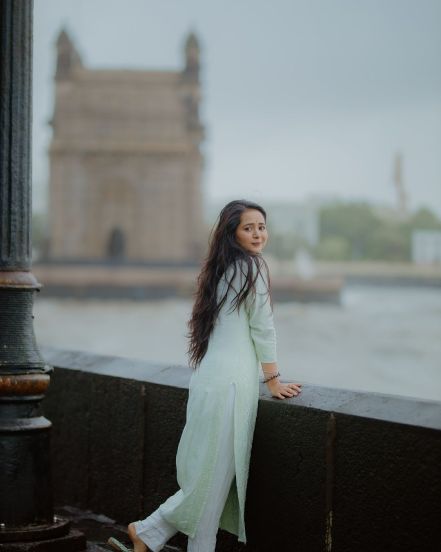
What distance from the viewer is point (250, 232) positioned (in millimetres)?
4133

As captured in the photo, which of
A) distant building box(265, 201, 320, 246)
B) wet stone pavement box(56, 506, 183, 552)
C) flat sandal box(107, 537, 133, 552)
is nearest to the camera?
flat sandal box(107, 537, 133, 552)

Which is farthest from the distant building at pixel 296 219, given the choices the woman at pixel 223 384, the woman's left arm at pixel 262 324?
the woman's left arm at pixel 262 324

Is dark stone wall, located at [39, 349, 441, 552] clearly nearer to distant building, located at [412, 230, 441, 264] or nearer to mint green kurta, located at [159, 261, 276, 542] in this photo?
mint green kurta, located at [159, 261, 276, 542]

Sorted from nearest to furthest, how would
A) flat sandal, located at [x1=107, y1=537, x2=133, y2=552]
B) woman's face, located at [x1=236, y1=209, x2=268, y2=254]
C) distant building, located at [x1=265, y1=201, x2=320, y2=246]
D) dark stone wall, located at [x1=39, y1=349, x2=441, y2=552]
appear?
dark stone wall, located at [x1=39, y1=349, x2=441, y2=552] → woman's face, located at [x1=236, y1=209, x2=268, y2=254] → flat sandal, located at [x1=107, y1=537, x2=133, y2=552] → distant building, located at [x1=265, y1=201, x2=320, y2=246]

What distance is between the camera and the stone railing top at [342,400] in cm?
365

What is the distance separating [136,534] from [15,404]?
0.83 metres

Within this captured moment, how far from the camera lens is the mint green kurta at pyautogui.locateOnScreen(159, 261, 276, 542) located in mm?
3916

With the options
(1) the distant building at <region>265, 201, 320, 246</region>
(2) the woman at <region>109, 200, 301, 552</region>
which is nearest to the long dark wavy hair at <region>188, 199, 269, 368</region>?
(2) the woman at <region>109, 200, 301, 552</region>

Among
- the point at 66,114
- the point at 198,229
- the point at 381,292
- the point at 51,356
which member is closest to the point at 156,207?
the point at 198,229

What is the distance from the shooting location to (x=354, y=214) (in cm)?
12338

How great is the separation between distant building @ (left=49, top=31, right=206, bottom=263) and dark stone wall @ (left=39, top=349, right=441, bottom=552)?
57.9 m

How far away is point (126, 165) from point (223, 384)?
6364cm

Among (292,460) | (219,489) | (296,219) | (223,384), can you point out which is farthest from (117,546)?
(296,219)

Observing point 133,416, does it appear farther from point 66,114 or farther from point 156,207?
point 66,114
